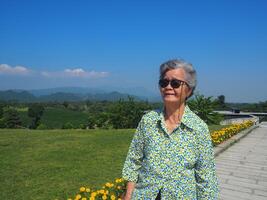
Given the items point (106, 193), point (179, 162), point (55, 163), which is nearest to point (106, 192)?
point (106, 193)

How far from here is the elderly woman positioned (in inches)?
97.1

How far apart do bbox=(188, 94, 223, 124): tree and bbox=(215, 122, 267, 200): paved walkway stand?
9.29m

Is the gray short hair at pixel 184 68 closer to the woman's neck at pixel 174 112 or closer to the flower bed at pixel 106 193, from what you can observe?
the woman's neck at pixel 174 112

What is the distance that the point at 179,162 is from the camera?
2463mm

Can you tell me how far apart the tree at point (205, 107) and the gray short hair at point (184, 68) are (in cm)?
1740

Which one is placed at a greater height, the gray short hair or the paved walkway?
the gray short hair

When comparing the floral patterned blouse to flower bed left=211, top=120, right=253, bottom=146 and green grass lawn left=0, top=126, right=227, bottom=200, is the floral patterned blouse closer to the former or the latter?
green grass lawn left=0, top=126, right=227, bottom=200

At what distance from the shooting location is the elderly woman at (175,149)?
2467mm

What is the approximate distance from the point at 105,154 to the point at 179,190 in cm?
644

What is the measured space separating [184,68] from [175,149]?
0.63m

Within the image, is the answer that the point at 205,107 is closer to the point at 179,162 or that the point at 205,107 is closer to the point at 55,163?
the point at 55,163

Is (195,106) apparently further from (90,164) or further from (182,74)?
(182,74)

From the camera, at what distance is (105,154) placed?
28.7 ft

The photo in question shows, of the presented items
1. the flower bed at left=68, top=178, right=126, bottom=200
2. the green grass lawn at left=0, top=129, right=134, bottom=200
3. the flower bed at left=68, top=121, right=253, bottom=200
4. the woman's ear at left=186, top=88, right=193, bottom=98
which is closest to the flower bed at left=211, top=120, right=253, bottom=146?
the green grass lawn at left=0, top=129, right=134, bottom=200
